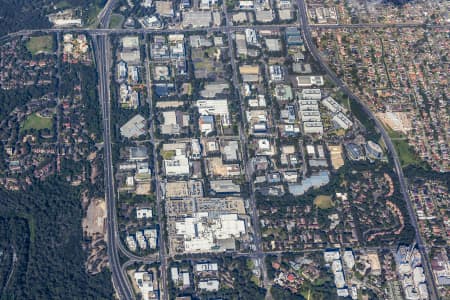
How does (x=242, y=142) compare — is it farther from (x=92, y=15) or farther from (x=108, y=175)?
(x=92, y=15)

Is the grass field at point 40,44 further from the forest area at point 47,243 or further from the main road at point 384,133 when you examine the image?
the main road at point 384,133

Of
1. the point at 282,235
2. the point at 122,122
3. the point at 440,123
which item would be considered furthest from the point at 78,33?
the point at 440,123

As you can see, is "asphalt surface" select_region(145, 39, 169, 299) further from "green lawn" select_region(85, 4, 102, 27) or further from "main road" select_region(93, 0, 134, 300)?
"green lawn" select_region(85, 4, 102, 27)

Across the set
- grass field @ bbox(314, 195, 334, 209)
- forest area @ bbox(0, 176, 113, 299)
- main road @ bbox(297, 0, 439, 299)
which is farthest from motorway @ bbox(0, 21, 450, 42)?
grass field @ bbox(314, 195, 334, 209)

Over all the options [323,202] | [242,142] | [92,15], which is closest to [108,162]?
[242,142]

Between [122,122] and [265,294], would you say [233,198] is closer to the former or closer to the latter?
[265,294]

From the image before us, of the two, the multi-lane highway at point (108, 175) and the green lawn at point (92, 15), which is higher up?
the green lawn at point (92, 15)


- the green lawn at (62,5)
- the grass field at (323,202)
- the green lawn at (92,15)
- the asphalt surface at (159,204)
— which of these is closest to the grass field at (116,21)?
the green lawn at (92,15)
